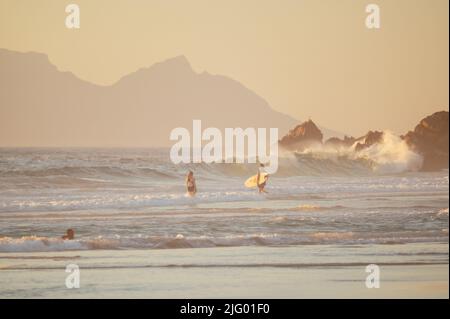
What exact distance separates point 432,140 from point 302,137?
697cm

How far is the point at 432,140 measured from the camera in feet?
138

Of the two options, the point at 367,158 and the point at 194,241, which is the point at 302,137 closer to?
the point at 367,158

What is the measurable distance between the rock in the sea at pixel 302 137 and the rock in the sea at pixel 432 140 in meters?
4.78

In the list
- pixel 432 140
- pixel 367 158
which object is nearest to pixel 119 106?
pixel 367 158

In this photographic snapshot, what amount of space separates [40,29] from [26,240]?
24589mm

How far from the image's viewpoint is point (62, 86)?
57.8 m

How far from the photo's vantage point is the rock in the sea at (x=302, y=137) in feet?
141

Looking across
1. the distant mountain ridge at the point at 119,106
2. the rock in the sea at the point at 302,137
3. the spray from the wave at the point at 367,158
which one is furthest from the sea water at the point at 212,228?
the distant mountain ridge at the point at 119,106

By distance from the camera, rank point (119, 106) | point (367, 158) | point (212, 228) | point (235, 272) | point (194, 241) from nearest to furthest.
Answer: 1. point (235, 272)
2. point (194, 241)
3. point (212, 228)
4. point (367, 158)
5. point (119, 106)

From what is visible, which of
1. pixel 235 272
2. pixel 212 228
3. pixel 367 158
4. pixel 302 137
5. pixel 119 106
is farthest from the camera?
pixel 119 106

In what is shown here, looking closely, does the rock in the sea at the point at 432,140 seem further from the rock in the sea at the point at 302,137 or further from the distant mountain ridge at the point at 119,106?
the distant mountain ridge at the point at 119,106
